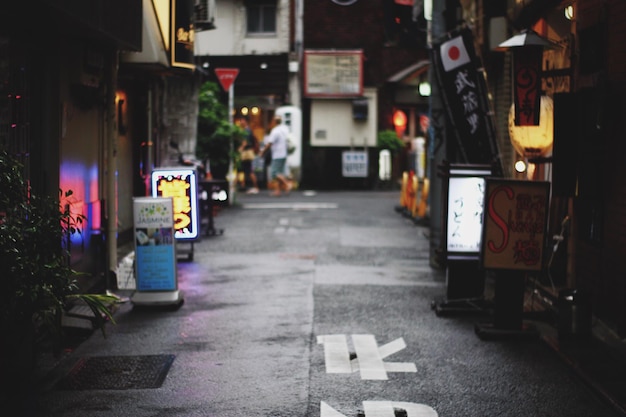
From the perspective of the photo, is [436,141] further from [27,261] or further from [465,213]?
[27,261]

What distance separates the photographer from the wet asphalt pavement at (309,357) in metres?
7.73

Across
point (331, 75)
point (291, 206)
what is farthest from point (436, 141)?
point (331, 75)

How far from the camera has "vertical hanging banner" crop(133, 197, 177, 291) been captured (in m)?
11.7

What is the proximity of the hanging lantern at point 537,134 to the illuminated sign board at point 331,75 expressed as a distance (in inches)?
956

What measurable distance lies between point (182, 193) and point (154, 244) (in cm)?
239

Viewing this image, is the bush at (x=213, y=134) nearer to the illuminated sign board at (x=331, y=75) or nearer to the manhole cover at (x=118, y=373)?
the illuminated sign board at (x=331, y=75)

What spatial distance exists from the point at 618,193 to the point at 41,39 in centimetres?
627

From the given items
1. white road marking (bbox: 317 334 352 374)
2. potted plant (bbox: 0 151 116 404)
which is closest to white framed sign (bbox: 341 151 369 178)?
white road marking (bbox: 317 334 352 374)

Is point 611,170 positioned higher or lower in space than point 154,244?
higher

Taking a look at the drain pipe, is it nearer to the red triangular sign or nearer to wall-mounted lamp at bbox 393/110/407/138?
the red triangular sign

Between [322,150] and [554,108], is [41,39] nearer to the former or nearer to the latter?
[554,108]

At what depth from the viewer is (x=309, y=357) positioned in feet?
30.7

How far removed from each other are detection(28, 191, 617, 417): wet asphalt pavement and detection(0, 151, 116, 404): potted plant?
61 centimetres

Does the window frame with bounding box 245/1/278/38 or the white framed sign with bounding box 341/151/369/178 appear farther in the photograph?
the window frame with bounding box 245/1/278/38
